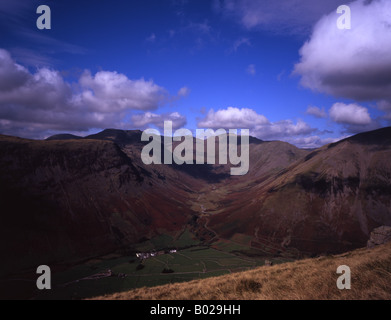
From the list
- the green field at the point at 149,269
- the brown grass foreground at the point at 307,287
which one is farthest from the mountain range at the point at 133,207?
the brown grass foreground at the point at 307,287

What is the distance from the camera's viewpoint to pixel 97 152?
139 m

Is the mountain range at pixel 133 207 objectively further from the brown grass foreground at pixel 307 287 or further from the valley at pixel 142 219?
the brown grass foreground at pixel 307 287

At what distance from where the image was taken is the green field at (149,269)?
211ft

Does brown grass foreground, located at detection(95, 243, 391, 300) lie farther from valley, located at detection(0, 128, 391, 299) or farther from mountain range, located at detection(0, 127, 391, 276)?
mountain range, located at detection(0, 127, 391, 276)

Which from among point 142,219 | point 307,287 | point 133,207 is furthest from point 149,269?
point 307,287

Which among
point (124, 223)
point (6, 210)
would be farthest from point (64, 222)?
point (124, 223)

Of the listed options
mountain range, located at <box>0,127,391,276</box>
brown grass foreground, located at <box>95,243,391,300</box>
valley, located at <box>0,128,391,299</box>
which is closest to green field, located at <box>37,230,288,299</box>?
valley, located at <box>0,128,391,299</box>

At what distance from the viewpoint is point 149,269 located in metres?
80.1

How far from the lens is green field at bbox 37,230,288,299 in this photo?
→ 64250 mm

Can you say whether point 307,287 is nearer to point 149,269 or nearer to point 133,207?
point 149,269

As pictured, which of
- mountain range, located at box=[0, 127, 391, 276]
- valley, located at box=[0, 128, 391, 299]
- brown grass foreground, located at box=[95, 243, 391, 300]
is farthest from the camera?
mountain range, located at box=[0, 127, 391, 276]

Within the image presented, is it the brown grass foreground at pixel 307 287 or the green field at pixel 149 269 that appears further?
the green field at pixel 149 269

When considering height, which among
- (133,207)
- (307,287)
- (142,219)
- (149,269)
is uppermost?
(307,287)
